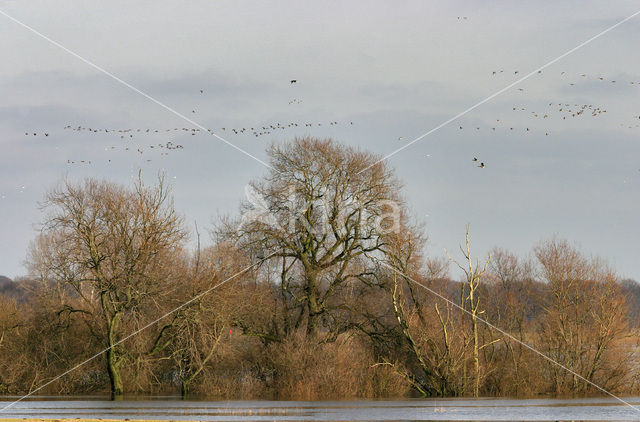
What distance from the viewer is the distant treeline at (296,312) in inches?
1747

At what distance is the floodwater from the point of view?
92.3ft

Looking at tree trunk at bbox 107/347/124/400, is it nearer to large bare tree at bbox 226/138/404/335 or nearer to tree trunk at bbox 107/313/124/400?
tree trunk at bbox 107/313/124/400

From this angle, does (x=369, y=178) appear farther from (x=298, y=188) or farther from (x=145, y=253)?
(x=145, y=253)

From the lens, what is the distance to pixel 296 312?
2089 inches

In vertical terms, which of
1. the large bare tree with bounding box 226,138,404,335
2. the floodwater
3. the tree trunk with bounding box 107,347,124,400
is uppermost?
the large bare tree with bounding box 226,138,404,335

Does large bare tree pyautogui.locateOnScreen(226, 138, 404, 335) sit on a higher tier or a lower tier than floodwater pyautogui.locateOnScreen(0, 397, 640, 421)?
higher

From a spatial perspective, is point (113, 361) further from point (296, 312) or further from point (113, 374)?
point (296, 312)

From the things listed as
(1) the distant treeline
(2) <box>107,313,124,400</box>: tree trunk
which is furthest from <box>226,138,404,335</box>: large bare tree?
(2) <box>107,313,124,400</box>: tree trunk

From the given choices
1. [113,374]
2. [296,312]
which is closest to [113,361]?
[113,374]

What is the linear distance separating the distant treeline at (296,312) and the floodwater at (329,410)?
5.43m

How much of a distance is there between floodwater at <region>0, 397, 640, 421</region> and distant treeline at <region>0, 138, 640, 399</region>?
17.8 feet

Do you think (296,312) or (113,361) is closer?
(113,361)

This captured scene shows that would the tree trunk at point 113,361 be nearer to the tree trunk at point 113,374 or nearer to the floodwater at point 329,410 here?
the tree trunk at point 113,374

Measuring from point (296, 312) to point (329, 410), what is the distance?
20.9 m
